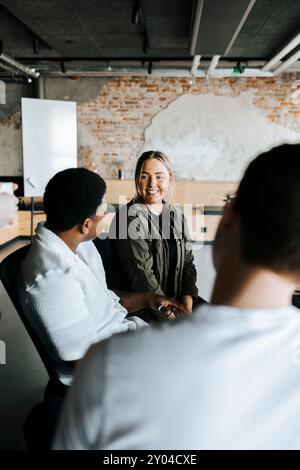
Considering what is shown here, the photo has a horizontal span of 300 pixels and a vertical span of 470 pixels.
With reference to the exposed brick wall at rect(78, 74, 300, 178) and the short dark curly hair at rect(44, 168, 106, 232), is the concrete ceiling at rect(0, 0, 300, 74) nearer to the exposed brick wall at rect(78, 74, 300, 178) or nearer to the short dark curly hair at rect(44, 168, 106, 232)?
the exposed brick wall at rect(78, 74, 300, 178)

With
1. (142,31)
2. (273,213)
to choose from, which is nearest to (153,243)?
(273,213)

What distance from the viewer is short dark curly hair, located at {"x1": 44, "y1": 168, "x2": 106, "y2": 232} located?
4.32 feet

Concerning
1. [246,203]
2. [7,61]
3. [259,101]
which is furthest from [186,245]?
[259,101]

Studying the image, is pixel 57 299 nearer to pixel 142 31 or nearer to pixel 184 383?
pixel 184 383

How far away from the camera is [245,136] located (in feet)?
23.3

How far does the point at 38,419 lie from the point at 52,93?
23.6 feet

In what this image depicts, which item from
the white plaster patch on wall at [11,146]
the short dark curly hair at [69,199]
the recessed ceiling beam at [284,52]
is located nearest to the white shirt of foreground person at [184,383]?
the short dark curly hair at [69,199]

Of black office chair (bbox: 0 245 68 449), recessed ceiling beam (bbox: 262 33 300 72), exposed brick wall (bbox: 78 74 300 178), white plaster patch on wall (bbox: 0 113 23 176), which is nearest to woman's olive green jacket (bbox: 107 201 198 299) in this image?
black office chair (bbox: 0 245 68 449)

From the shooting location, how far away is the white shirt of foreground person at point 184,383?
53 centimetres

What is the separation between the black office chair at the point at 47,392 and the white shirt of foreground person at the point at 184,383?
57 centimetres

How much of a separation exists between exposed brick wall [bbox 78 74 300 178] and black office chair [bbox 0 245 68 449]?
603 cm

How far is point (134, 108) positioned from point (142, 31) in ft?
6.54

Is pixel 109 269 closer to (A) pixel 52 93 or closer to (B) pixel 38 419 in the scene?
(B) pixel 38 419

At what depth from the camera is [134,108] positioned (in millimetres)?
7125
